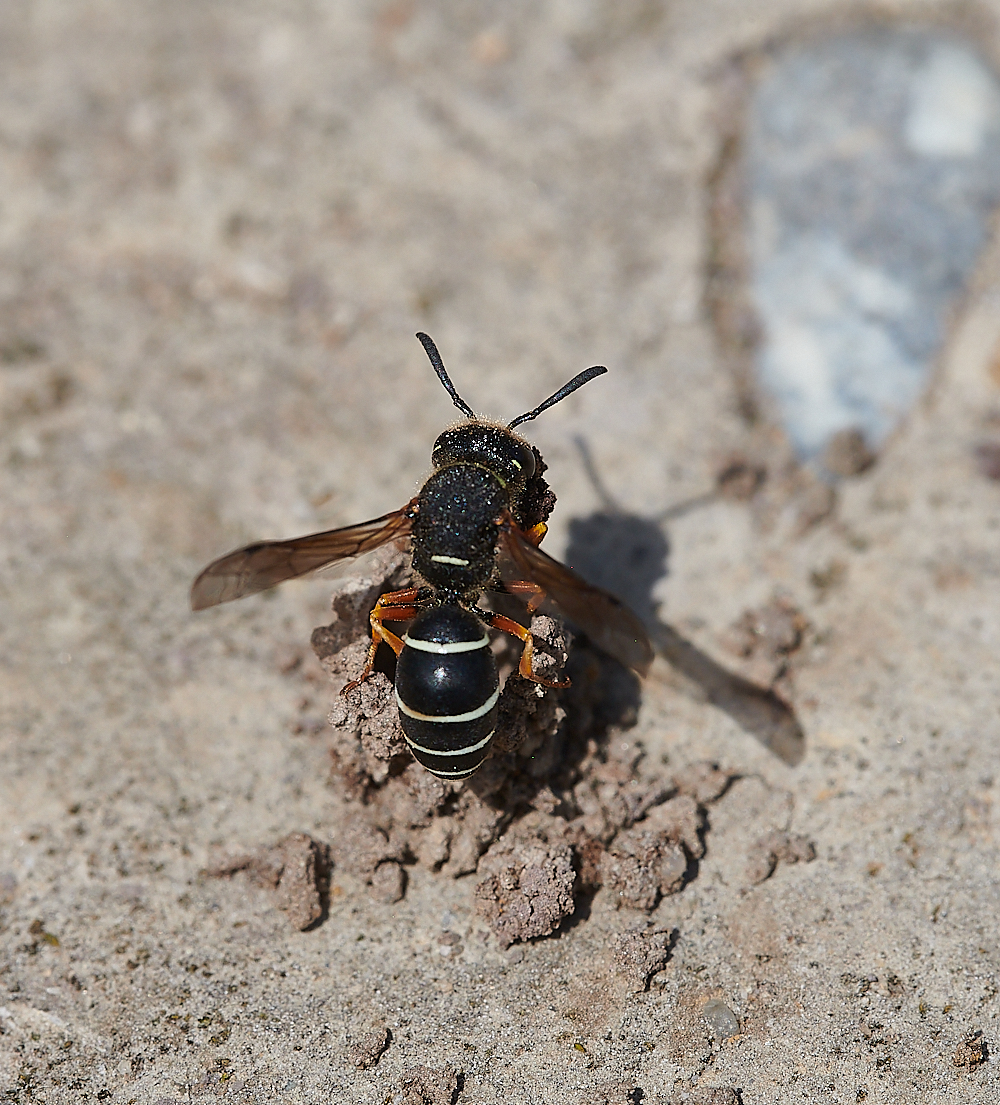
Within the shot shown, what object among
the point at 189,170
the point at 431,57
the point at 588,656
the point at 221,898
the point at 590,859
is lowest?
the point at 221,898

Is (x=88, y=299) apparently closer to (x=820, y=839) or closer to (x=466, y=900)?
(x=466, y=900)

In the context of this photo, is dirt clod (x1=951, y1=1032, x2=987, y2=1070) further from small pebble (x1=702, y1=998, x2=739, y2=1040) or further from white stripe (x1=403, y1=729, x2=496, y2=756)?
white stripe (x1=403, y1=729, x2=496, y2=756)

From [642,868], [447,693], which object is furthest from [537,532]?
[642,868]

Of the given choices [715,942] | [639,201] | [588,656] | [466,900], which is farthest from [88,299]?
[715,942]

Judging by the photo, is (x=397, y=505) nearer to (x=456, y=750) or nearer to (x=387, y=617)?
(x=387, y=617)

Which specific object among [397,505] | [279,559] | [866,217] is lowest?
[397,505]

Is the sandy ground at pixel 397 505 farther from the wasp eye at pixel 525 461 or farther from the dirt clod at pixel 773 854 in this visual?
the wasp eye at pixel 525 461
